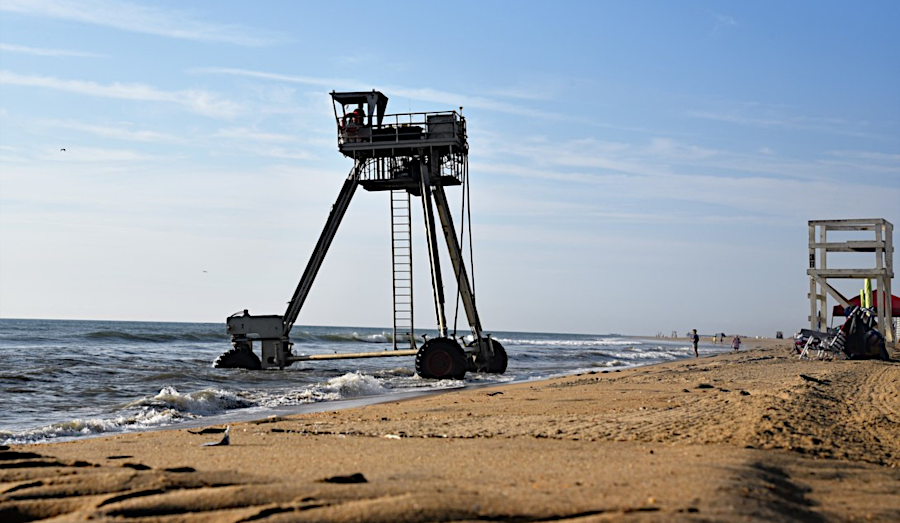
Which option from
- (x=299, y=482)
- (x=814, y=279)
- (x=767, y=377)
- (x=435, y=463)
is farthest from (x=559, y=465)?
(x=814, y=279)

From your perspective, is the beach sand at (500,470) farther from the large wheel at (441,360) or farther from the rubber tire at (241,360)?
the rubber tire at (241,360)

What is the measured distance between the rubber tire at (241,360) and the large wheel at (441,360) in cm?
580

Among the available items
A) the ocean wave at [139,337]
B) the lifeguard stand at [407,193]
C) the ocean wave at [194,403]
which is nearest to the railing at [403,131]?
the lifeguard stand at [407,193]

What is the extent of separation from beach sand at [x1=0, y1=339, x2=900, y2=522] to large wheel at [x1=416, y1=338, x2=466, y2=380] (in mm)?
12721

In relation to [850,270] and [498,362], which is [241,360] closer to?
[498,362]

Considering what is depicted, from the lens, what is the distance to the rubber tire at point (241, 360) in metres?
27.4

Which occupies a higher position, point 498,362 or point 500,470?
point 500,470

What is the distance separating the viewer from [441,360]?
24.9 meters

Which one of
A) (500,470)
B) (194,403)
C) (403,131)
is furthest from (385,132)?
(500,470)

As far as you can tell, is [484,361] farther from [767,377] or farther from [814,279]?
[814,279]

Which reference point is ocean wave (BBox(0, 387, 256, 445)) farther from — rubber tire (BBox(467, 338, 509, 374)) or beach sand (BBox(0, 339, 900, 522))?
rubber tire (BBox(467, 338, 509, 374))

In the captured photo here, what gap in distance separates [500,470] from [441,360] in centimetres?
1842

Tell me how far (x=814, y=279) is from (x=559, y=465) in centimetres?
3310

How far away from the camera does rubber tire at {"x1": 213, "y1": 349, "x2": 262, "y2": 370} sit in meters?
27.4
